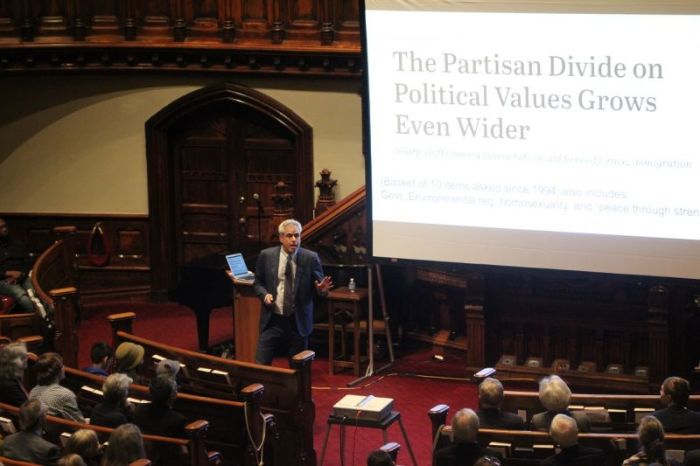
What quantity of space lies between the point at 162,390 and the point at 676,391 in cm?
286

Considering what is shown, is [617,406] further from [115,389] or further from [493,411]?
[115,389]

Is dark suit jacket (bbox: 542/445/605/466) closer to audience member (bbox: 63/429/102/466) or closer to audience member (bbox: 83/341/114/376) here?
audience member (bbox: 63/429/102/466)

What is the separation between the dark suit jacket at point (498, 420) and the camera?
6.54 m

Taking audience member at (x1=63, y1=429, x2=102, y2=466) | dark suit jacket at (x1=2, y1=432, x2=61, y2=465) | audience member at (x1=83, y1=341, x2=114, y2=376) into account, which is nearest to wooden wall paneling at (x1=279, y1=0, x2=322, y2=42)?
audience member at (x1=83, y1=341, x2=114, y2=376)

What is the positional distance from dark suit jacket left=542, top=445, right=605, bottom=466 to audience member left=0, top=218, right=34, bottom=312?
5700 millimetres

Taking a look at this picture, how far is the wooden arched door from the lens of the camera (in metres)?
12.2

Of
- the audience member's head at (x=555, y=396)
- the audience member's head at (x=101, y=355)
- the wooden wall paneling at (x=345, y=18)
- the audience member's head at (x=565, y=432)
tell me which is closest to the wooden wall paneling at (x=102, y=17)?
the wooden wall paneling at (x=345, y=18)

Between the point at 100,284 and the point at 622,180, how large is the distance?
6568 mm

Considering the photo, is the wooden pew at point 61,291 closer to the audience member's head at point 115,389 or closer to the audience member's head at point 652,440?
the audience member's head at point 115,389

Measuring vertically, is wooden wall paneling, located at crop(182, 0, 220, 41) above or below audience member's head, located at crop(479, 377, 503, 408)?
above

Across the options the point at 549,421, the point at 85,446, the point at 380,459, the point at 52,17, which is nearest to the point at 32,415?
the point at 85,446

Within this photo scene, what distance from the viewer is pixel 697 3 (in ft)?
25.2

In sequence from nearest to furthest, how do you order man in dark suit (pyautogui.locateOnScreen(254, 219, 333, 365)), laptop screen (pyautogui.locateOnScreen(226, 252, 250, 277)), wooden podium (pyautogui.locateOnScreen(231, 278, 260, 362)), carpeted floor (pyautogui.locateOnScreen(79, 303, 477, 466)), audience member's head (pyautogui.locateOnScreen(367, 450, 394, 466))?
audience member's head (pyautogui.locateOnScreen(367, 450, 394, 466)) < carpeted floor (pyautogui.locateOnScreen(79, 303, 477, 466)) < man in dark suit (pyautogui.locateOnScreen(254, 219, 333, 365)) < laptop screen (pyautogui.locateOnScreen(226, 252, 250, 277)) < wooden podium (pyautogui.locateOnScreen(231, 278, 260, 362))

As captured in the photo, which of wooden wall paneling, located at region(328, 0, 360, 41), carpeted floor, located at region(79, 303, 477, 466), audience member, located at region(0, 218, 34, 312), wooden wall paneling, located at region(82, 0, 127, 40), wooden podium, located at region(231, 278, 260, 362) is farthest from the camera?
wooden wall paneling, located at region(82, 0, 127, 40)
